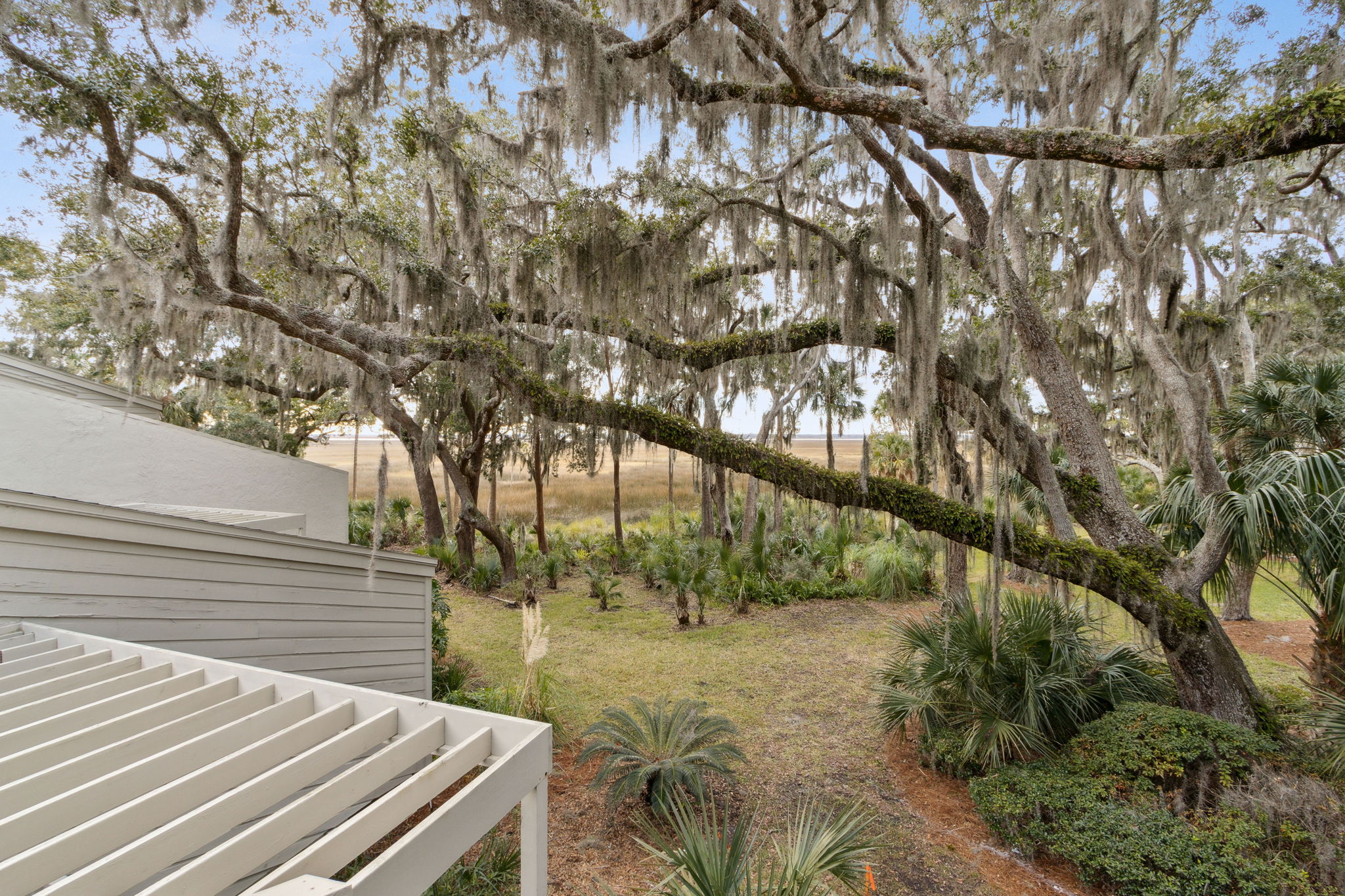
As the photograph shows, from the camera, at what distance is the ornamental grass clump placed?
4.77m

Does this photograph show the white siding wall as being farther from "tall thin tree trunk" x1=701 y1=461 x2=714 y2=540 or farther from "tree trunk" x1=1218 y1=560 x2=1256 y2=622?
"tree trunk" x1=1218 y1=560 x2=1256 y2=622

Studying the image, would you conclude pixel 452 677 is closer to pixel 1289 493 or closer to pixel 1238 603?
pixel 1289 493

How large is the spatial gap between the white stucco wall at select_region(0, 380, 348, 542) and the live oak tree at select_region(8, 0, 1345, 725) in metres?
1.19

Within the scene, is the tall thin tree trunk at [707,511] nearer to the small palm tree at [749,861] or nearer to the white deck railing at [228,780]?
the small palm tree at [749,861]

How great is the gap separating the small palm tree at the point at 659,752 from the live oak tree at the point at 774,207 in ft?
7.58

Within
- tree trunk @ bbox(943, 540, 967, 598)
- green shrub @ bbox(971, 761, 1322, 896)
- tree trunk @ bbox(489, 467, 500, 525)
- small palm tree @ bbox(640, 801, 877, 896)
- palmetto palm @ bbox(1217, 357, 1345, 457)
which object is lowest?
green shrub @ bbox(971, 761, 1322, 896)

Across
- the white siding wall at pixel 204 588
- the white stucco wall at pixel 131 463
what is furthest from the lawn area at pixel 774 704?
the white stucco wall at pixel 131 463

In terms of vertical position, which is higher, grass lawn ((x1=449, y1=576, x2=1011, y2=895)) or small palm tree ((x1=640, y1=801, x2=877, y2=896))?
small palm tree ((x1=640, y1=801, x2=877, y2=896))

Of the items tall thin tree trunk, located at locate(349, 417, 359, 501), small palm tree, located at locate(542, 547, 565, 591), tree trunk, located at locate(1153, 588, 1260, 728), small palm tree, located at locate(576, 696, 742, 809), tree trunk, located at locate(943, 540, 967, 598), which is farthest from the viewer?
small palm tree, located at locate(542, 547, 565, 591)

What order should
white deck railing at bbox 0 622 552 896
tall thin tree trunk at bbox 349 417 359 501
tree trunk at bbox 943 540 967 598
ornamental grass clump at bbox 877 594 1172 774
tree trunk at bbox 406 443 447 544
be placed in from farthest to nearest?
tall thin tree trunk at bbox 349 417 359 501 < tree trunk at bbox 406 443 447 544 < tree trunk at bbox 943 540 967 598 < ornamental grass clump at bbox 877 594 1172 774 < white deck railing at bbox 0 622 552 896

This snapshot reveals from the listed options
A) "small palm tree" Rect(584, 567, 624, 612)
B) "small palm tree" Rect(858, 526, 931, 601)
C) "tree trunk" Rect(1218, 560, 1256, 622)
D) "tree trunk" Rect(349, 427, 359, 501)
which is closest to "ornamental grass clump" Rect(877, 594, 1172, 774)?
"small palm tree" Rect(858, 526, 931, 601)

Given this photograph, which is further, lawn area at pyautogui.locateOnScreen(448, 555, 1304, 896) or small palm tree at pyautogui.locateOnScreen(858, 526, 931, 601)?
small palm tree at pyautogui.locateOnScreen(858, 526, 931, 601)

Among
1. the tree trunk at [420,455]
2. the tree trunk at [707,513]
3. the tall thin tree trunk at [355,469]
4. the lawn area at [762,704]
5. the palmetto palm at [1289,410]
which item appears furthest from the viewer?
the tree trunk at [707,513]

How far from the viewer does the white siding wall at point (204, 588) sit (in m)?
2.97
